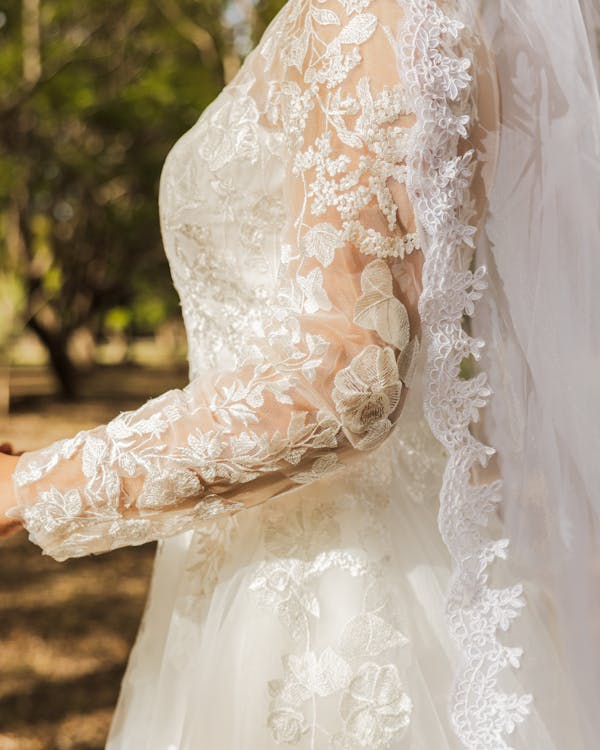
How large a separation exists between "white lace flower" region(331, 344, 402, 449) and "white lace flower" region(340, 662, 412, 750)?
1.33 feet

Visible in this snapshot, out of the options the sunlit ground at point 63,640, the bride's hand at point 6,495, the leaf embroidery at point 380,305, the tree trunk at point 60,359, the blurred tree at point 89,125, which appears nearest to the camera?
the leaf embroidery at point 380,305

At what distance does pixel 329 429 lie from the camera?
3.87 ft

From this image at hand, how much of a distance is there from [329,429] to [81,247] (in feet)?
56.3

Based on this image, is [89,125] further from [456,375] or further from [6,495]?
[456,375]

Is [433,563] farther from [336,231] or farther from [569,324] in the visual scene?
[336,231]

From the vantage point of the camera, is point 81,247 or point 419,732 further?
point 81,247

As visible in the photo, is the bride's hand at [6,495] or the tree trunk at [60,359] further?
the tree trunk at [60,359]

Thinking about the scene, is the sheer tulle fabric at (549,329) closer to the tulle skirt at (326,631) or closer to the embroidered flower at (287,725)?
the tulle skirt at (326,631)

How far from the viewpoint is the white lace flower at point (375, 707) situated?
129 cm

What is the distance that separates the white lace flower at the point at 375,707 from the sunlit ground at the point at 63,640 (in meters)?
3.64

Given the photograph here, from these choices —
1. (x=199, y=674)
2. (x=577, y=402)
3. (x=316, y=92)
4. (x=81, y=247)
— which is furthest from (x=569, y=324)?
(x=81, y=247)

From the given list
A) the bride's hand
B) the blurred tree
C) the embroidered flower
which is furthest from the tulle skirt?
the blurred tree

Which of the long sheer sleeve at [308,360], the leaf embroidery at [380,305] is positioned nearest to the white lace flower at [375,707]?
the long sheer sleeve at [308,360]

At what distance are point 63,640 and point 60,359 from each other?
12.7m
